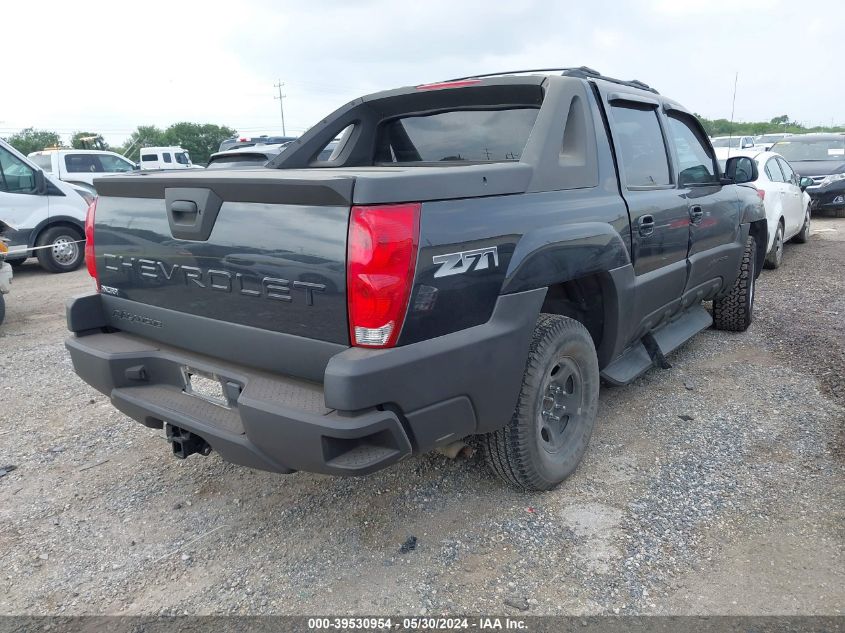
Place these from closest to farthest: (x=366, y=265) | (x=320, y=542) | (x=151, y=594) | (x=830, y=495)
→ 1. (x=366, y=265)
2. (x=151, y=594)
3. (x=320, y=542)
4. (x=830, y=495)

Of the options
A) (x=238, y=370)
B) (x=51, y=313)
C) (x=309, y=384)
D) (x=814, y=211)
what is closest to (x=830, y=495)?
(x=309, y=384)

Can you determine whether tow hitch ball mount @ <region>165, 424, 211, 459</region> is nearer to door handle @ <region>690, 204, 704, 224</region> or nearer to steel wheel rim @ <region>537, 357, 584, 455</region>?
steel wheel rim @ <region>537, 357, 584, 455</region>

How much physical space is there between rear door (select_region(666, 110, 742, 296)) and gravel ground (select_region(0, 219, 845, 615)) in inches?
35.8

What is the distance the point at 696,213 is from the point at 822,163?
11.2m

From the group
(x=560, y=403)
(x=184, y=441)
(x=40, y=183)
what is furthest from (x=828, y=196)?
(x=40, y=183)

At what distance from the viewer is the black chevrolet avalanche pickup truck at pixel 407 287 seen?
6.98 feet

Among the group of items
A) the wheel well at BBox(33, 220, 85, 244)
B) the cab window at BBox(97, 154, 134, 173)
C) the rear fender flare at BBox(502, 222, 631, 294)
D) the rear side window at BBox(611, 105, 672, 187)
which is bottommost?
the wheel well at BBox(33, 220, 85, 244)

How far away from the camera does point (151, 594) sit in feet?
8.06

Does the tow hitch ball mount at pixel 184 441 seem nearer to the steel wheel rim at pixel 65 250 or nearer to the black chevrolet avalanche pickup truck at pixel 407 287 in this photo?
the black chevrolet avalanche pickup truck at pixel 407 287

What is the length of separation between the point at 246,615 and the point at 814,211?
51.8 feet

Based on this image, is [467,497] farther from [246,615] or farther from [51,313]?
[51,313]

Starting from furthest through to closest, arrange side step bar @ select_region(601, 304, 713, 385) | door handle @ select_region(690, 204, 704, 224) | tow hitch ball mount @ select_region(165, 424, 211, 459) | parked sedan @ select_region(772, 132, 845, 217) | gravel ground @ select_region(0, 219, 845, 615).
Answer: parked sedan @ select_region(772, 132, 845, 217), door handle @ select_region(690, 204, 704, 224), side step bar @ select_region(601, 304, 713, 385), tow hitch ball mount @ select_region(165, 424, 211, 459), gravel ground @ select_region(0, 219, 845, 615)

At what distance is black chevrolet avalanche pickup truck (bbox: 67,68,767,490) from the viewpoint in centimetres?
213

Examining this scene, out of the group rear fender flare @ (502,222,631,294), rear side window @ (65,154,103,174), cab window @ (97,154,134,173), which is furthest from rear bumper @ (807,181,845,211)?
rear side window @ (65,154,103,174)
